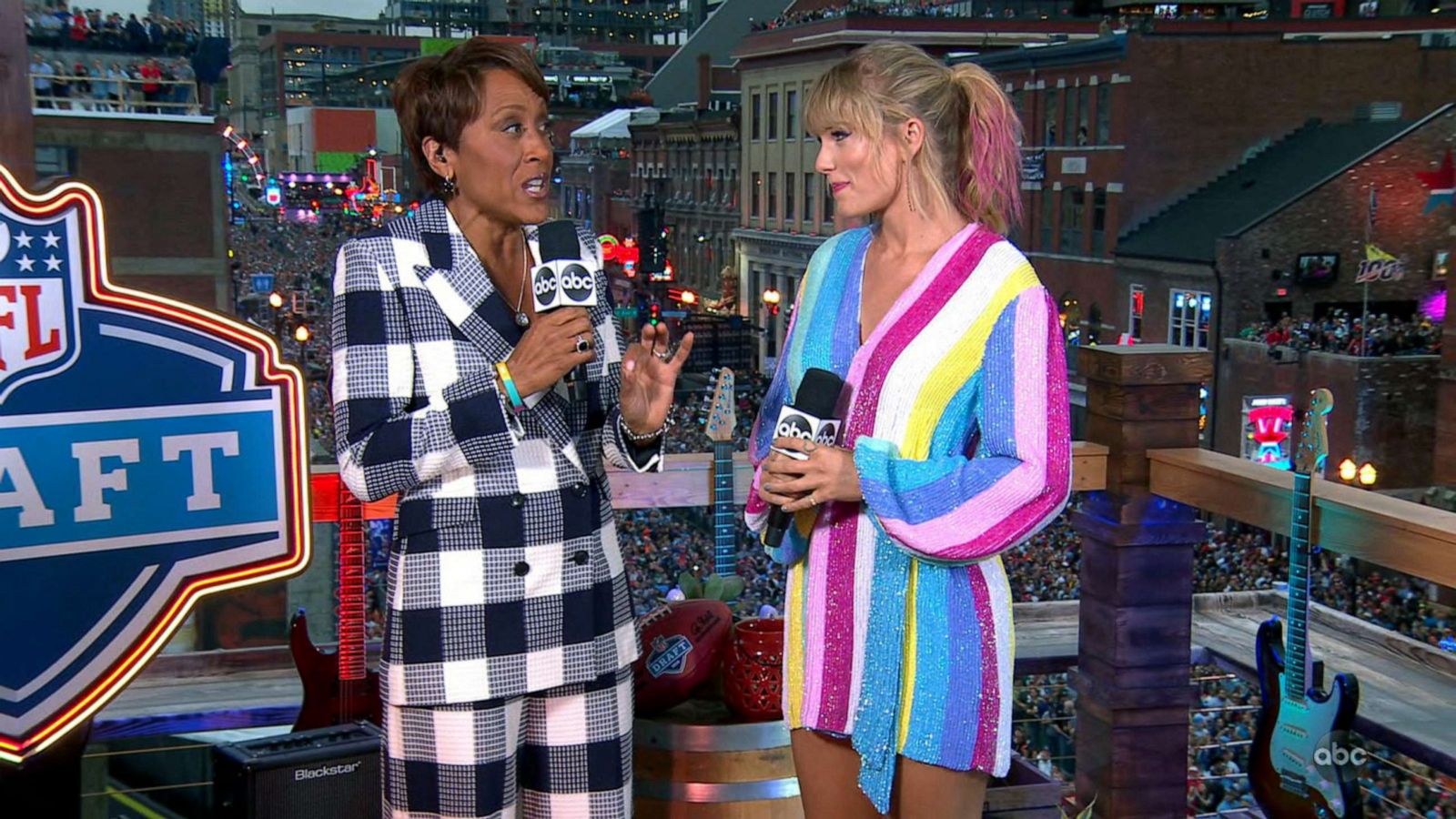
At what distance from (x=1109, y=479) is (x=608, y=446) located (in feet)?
3.73

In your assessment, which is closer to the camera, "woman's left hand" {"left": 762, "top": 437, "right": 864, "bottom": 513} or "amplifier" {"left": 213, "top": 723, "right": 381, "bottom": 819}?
"woman's left hand" {"left": 762, "top": 437, "right": 864, "bottom": 513}

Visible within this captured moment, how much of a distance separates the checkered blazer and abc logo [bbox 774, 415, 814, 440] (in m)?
0.32

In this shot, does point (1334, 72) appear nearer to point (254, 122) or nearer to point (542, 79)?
point (542, 79)

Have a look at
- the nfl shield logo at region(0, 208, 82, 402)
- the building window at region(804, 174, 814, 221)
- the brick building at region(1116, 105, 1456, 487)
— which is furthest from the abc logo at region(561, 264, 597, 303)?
the building window at region(804, 174, 814, 221)

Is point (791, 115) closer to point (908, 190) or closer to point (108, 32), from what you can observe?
point (108, 32)

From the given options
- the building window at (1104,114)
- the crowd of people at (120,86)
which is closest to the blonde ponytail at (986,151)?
the crowd of people at (120,86)

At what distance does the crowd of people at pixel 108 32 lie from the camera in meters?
15.0

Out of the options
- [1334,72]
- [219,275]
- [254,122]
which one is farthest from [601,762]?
[254,122]

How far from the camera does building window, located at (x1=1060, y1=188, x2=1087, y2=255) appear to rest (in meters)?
21.9

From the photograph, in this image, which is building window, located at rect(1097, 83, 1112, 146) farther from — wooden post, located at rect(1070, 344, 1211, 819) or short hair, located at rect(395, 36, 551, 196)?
short hair, located at rect(395, 36, 551, 196)

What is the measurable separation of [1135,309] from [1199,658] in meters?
18.3

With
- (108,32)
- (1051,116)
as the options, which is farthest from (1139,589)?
(1051,116)

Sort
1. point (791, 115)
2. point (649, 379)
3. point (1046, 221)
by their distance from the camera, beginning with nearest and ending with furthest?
1. point (649, 379)
2. point (1046, 221)
3. point (791, 115)

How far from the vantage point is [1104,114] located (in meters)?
21.5
